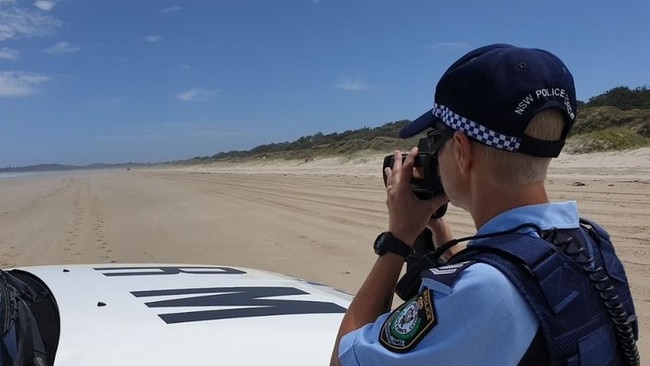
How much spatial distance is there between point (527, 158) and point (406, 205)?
0.38m

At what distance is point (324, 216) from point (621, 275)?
10209 millimetres

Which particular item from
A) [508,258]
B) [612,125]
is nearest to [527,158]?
[508,258]

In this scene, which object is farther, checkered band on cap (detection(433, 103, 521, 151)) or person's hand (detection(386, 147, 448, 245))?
person's hand (detection(386, 147, 448, 245))

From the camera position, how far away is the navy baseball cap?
1172mm

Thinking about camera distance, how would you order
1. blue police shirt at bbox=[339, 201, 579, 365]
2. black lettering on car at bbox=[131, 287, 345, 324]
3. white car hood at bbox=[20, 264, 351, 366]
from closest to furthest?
blue police shirt at bbox=[339, 201, 579, 365] < white car hood at bbox=[20, 264, 351, 366] < black lettering on car at bbox=[131, 287, 345, 324]

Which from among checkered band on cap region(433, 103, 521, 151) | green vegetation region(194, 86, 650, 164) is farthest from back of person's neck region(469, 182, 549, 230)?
green vegetation region(194, 86, 650, 164)

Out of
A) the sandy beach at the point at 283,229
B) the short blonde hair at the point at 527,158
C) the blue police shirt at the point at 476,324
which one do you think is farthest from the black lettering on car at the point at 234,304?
the sandy beach at the point at 283,229

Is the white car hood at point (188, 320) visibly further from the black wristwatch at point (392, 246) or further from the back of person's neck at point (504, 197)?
the back of person's neck at point (504, 197)

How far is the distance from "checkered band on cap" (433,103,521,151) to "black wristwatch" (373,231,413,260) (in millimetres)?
376

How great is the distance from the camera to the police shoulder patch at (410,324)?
44.1 inches

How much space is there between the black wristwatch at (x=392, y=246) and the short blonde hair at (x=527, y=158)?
36 cm

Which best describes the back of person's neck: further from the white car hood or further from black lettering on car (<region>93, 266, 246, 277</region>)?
black lettering on car (<region>93, 266, 246, 277</region>)

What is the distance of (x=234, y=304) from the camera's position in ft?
8.61

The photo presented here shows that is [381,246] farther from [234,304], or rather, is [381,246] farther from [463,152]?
[234,304]
